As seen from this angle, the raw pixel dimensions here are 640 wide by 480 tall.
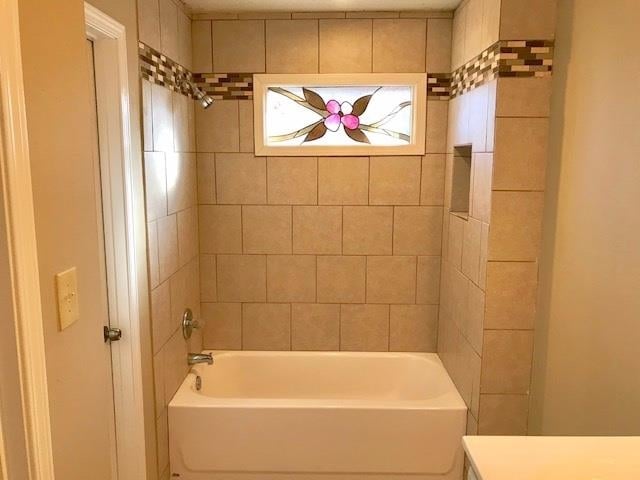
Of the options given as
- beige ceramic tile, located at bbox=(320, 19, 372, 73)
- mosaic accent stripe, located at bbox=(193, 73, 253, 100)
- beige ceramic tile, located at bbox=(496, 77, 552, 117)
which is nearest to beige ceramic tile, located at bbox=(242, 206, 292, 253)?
mosaic accent stripe, located at bbox=(193, 73, 253, 100)

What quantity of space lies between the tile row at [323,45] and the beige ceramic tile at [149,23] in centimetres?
61

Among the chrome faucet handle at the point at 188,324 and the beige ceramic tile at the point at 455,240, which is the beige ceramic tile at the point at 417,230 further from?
the chrome faucet handle at the point at 188,324

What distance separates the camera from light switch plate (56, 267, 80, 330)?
1035 millimetres

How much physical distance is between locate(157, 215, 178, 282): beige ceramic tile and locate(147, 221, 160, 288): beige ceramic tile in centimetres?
4

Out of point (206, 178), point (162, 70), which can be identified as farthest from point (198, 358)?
point (162, 70)

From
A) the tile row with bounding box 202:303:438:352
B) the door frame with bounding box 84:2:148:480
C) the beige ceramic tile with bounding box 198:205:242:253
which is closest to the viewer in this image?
the door frame with bounding box 84:2:148:480

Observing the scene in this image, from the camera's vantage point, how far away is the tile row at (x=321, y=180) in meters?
2.92

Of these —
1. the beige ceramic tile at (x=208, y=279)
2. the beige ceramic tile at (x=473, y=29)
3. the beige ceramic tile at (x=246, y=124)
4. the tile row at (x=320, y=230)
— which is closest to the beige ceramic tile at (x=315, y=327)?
the tile row at (x=320, y=230)

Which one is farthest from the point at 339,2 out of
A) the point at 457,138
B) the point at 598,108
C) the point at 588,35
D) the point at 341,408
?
the point at 341,408

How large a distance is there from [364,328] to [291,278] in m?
0.54

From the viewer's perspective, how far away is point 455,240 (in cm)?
266

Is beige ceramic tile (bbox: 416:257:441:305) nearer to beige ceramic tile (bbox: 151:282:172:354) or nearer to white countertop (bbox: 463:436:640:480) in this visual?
beige ceramic tile (bbox: 151:282:172:354)

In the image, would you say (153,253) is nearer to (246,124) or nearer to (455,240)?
(246,124)

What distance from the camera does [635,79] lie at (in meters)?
1.50
